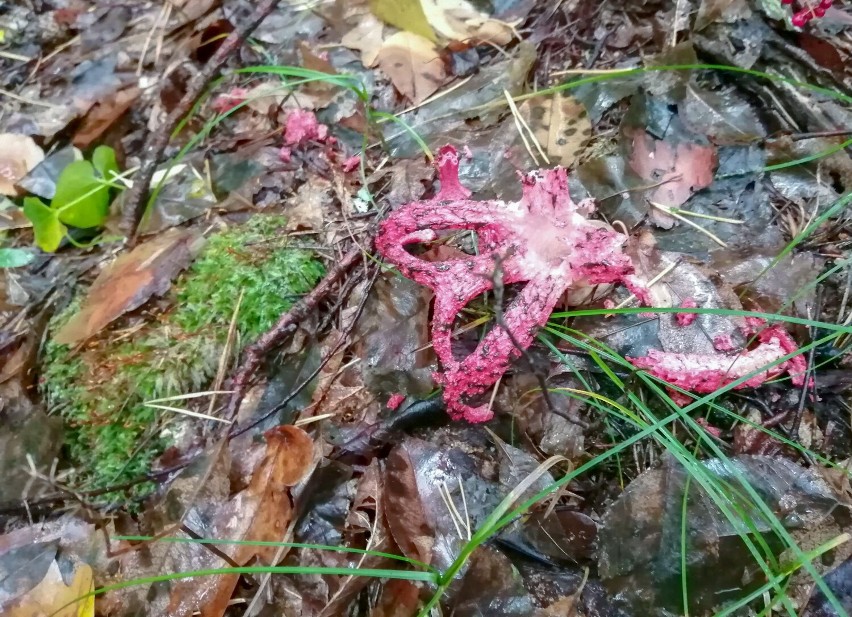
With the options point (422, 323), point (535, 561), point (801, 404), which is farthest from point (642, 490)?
point (422, 323)

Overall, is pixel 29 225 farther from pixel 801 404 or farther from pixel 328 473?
pixel 801 404

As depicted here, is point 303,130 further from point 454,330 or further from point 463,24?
point 454,330

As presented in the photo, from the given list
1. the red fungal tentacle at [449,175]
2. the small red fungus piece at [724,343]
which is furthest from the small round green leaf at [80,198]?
the small red fungus piece at [724,343]

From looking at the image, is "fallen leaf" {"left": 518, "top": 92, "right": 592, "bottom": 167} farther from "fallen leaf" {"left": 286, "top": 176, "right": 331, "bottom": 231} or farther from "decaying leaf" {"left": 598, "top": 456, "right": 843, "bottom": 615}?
"decaying leaf" {"left": 598, "top": 456, "right": 843, "bottom": 615}

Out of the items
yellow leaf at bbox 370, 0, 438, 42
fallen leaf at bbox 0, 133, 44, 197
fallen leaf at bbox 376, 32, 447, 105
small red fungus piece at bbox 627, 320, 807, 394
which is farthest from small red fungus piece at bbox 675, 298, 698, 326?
fallen leaf at bbox 0, 133, 44, 197

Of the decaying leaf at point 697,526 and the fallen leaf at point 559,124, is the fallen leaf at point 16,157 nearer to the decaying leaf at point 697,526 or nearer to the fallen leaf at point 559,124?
the fallen leaf at point 559,124

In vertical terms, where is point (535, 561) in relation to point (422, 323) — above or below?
below
